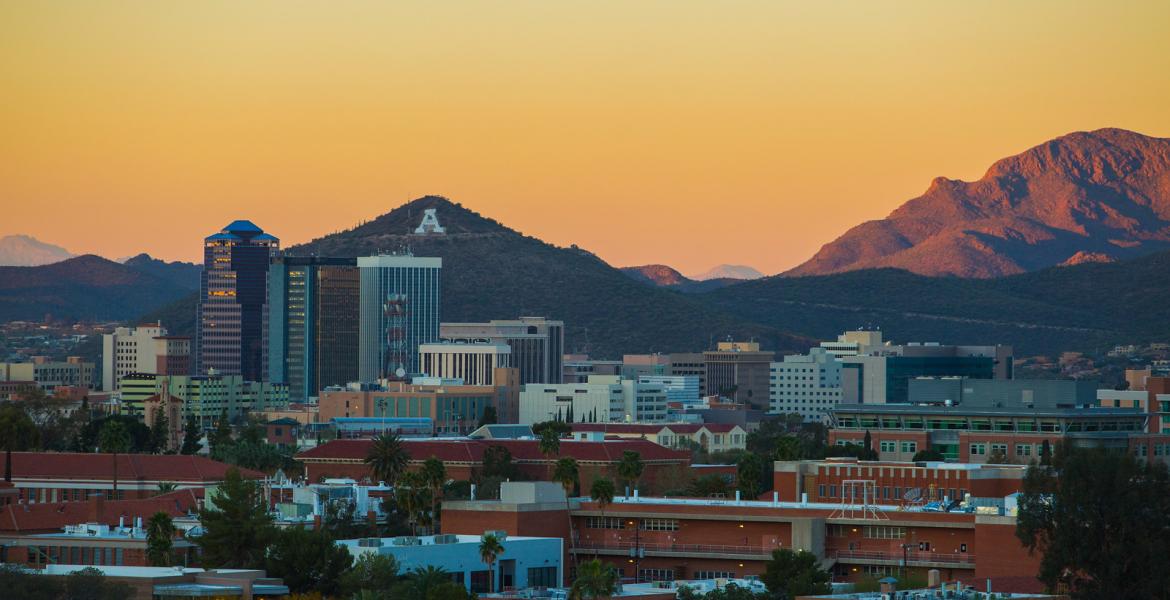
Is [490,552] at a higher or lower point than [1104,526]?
lower

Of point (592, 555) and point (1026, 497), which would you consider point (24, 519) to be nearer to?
point (592, 555)

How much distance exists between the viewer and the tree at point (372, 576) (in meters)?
97.9

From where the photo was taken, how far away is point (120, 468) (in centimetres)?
16575

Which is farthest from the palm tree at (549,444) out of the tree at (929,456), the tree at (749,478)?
the tree at (749,478)

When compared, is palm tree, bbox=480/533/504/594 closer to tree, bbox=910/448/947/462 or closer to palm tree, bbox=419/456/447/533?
palm tree, bbox=419/456/447/533

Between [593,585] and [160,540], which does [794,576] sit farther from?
[160,540]

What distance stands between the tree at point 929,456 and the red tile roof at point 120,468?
44820mm

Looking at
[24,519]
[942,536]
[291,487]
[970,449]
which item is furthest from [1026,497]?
[970,449]

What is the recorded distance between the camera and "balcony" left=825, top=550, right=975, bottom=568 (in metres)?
110

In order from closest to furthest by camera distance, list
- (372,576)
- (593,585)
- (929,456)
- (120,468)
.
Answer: (593,585) → (372,576) → (120,468) → (929,456)

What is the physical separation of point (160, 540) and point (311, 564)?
979 centimetres

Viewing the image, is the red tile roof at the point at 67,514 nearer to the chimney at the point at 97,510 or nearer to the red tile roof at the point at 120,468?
the chimney at the point at 97,510

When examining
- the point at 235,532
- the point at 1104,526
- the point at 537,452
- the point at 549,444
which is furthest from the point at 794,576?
the point at 537,452

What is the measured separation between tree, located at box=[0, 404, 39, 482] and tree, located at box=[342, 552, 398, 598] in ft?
214
